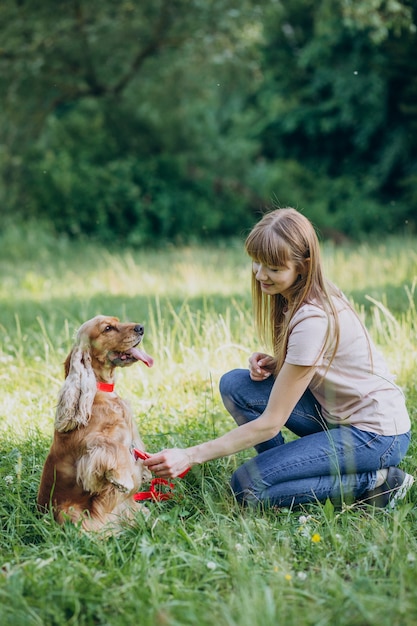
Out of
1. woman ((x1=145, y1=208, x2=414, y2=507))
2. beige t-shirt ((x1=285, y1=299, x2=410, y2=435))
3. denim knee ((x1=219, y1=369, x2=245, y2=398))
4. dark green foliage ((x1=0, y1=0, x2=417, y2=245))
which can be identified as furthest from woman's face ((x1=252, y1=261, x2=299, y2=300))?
dark green foliage ((x1=0, y1=0, x2=417, y2=245))

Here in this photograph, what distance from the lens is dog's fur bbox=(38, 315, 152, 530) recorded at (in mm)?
2727

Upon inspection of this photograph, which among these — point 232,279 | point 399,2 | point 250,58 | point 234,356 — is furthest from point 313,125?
point 234,356

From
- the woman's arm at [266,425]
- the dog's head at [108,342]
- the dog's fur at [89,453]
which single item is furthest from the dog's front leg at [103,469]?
the dog's head at [108,342]

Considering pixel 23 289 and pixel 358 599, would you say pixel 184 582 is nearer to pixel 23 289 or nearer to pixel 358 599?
pixel 358 599

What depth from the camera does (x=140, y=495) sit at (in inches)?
120

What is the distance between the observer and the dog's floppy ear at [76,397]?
2738 mm

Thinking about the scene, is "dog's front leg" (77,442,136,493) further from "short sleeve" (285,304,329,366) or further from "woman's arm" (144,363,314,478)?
"short sleeve" (285,304,329,366)

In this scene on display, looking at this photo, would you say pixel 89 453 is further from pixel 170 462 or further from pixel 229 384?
pixel 229 384

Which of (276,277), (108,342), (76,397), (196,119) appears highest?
(196,119)

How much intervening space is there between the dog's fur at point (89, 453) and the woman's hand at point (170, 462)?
0.48ft

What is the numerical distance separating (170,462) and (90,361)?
0.54 meters

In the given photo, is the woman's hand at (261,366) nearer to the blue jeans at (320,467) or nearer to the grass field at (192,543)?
the blue jeans at (320,467)

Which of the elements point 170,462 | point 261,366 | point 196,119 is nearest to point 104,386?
point 170,462

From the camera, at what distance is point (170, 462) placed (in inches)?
105
